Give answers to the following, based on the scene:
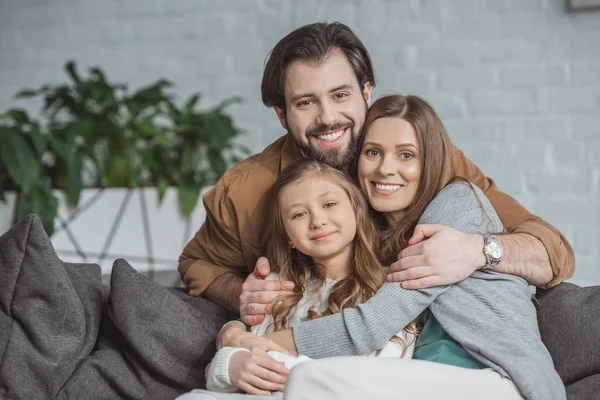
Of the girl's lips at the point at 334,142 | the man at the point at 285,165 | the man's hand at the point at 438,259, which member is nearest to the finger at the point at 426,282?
the man's hand at the point at 438,259

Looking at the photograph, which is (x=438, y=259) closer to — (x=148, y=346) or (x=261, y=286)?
(x=261, y=286)

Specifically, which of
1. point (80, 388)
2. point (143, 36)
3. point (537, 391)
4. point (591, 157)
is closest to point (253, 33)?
point (143, 36)

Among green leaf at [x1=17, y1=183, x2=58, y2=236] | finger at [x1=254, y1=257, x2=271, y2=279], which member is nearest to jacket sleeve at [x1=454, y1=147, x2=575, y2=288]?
finger at [x1=254, y1=257, x2=271, y2=279]

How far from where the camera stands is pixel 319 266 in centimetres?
170

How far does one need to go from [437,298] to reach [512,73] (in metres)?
1.82

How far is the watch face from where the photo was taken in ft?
5.10

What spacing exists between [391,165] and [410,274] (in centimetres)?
27

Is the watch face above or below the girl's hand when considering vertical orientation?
above

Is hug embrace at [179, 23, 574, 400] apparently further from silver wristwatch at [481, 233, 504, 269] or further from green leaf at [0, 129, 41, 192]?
green leaf at [0, 129, 41, 192]

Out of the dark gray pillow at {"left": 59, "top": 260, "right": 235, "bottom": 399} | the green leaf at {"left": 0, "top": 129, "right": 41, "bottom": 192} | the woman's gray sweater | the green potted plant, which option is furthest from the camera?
the green potted plant

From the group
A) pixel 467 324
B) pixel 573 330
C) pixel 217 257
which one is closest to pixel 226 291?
pixel 217 257

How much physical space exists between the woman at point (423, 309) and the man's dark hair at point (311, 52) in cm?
22

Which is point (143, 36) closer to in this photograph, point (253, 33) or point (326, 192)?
point (253, 33)

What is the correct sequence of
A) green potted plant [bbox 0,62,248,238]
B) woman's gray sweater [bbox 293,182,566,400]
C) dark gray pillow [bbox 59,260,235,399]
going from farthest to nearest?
green potted plant [bbox 0,62,248,238] < dark gray pillow [bbox 59,260,235,399] < woman's gray sweater [bbox 293,182,566,400]
